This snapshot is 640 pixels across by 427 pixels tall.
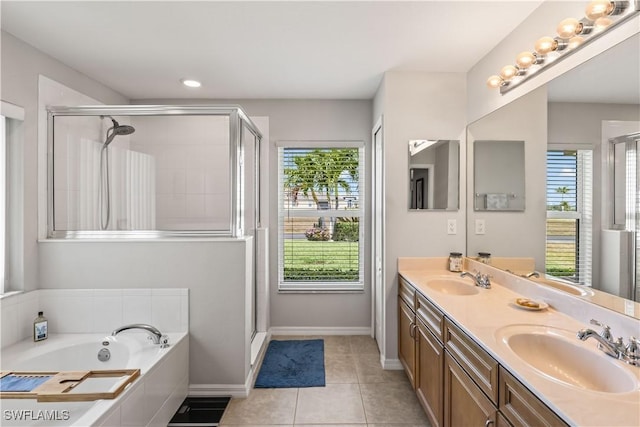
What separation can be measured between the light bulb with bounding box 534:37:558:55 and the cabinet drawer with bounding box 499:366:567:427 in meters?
1.57

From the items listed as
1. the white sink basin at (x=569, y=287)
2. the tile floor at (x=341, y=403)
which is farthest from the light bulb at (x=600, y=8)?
the tile floor at (x=341, y=403)

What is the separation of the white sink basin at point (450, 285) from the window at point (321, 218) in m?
1.16

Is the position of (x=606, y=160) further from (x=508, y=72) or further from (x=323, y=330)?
(x=323, y=330)

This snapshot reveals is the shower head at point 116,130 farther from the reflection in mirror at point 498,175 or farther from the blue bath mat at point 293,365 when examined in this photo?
the reflection in mirror at point 498,175

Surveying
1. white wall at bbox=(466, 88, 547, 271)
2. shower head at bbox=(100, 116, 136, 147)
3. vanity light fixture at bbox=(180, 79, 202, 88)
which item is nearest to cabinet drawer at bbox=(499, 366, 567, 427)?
white wall at bbox=(466, 88, 547, 271)

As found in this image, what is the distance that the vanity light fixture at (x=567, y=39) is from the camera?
1.31 m

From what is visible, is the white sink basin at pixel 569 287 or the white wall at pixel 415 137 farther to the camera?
the white wall at pixel 415 137

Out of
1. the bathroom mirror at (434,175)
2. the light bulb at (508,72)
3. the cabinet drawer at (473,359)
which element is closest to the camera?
the cabinet drawer at (473,359)

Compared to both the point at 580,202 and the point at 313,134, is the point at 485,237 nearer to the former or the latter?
the point at 580,202

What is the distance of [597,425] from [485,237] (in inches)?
70.3

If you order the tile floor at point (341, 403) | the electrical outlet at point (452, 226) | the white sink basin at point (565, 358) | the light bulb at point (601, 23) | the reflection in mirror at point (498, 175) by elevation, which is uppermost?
the light bulb at point (601, 23)

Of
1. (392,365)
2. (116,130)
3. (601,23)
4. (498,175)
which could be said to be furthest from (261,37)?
(392,365)

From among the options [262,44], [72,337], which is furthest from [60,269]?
[262,44]

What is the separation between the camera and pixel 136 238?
2342 mm
